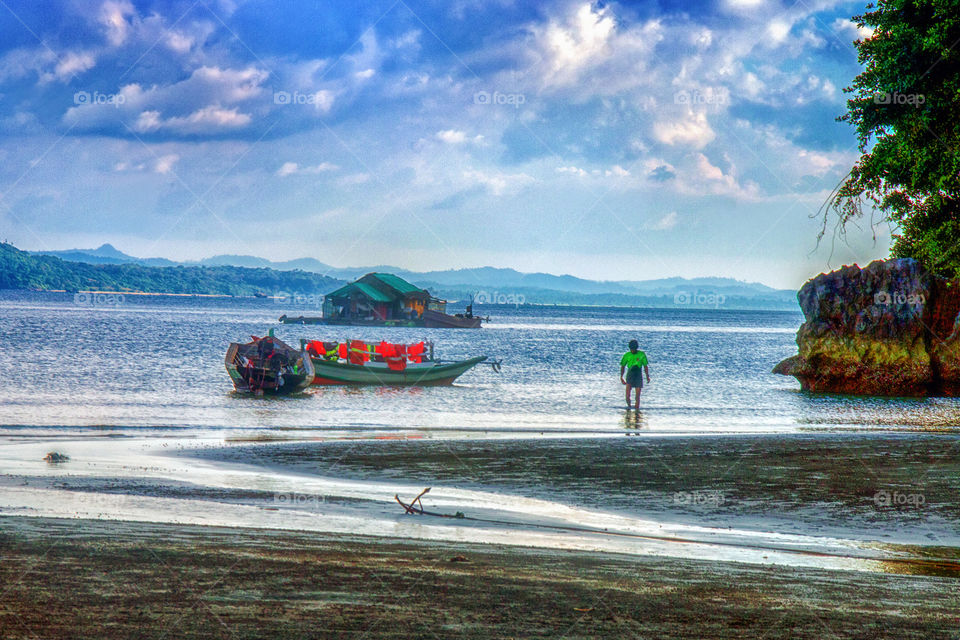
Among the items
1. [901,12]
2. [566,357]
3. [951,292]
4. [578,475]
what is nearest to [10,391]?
[578,475]

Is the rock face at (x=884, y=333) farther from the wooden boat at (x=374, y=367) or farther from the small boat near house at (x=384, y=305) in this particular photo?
the small boat near house at (x=384, y=305)

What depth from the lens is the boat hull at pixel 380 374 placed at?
3519 centimetres

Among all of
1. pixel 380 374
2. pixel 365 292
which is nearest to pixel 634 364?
pixel 380 374

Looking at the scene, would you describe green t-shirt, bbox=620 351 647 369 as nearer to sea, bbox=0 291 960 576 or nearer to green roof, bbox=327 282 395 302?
sea, bbox=0 291 960 576

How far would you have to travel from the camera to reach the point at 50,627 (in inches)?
190

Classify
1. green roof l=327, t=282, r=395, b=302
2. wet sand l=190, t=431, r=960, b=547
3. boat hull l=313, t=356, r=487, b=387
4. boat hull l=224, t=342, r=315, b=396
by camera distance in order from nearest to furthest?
1. wet sand l=190, t=431, r=960, b=547
2. boat hull l=224, t=342, r=315, b=396
3. boat hull l=313, t=356, r=487, b=387
4. green roof l=327, t=282, r=395, b=302

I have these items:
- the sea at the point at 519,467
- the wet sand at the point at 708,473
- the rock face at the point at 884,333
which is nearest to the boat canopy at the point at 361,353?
the sea at the point at 519,467

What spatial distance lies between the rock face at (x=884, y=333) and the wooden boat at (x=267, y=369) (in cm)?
1965

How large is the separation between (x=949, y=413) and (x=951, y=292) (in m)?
8.31

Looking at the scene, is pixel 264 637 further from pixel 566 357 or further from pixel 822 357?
pixel 566 357

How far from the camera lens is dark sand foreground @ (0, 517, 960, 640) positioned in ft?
16.8

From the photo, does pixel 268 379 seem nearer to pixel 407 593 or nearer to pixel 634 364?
pixel 634 364

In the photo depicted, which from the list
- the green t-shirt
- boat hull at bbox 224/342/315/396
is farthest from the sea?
the green t-shirt

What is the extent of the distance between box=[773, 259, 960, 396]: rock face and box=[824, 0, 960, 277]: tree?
1.70m
